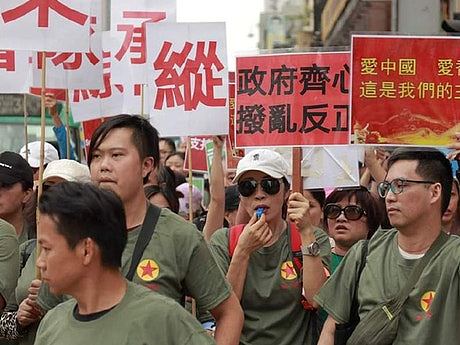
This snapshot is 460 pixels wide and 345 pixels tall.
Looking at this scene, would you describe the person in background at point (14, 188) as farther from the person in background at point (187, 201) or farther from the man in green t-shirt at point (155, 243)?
the person in background at point (187, 201)

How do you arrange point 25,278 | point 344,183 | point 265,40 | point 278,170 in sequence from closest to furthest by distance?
point 25,278 < point 278,170 < point 344,183 < point 265,40

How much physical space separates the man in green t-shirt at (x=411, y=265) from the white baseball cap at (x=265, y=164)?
84 centimetres

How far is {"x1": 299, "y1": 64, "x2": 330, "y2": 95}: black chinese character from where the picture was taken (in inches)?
267

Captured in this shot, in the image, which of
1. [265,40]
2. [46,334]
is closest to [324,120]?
[46,334]

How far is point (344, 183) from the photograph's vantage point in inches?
299

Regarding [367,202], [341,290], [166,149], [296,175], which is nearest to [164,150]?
[166,149]

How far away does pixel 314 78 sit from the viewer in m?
6.79

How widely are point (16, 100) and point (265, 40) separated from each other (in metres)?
61.2

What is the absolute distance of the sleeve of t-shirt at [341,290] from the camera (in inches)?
220

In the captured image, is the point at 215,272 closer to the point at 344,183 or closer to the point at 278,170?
the point at 278,170

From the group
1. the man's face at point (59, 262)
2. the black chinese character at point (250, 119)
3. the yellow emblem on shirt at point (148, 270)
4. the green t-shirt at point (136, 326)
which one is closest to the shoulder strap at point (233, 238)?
the black chinese character at point (250, 119)

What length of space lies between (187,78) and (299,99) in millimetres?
1084

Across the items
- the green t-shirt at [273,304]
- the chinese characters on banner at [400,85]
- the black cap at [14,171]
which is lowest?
the green t-shirt at [273,304]

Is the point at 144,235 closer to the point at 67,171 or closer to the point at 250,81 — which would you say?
the point at 67,171
